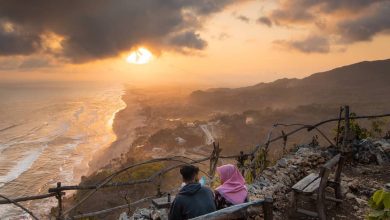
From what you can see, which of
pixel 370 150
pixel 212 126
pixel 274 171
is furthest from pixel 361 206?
pixel 212 126

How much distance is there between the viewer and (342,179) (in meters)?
9.36

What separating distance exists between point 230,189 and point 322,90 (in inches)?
4734

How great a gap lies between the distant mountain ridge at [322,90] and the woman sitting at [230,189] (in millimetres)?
98299

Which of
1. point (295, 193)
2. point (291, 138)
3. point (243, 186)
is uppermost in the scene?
point (243, 186)

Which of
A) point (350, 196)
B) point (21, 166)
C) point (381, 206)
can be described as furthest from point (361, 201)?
point (21, 166)

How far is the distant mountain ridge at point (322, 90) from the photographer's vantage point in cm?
10546

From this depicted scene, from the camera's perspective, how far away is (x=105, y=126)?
73000mm

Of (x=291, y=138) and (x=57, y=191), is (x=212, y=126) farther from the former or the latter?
(x=57, y=191)

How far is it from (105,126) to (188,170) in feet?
232

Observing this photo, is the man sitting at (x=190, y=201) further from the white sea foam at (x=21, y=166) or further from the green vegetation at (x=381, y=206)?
the white sea foam at (x=21, y=166)

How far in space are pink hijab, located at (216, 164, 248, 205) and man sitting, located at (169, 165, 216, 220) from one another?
69cm

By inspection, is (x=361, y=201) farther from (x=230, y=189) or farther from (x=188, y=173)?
(x=188, y=173)

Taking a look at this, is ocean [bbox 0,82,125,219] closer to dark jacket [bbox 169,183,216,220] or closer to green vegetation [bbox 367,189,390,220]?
dark jacket [bbox 169,183,216,220]

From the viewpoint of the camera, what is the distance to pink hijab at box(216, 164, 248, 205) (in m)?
5.49
